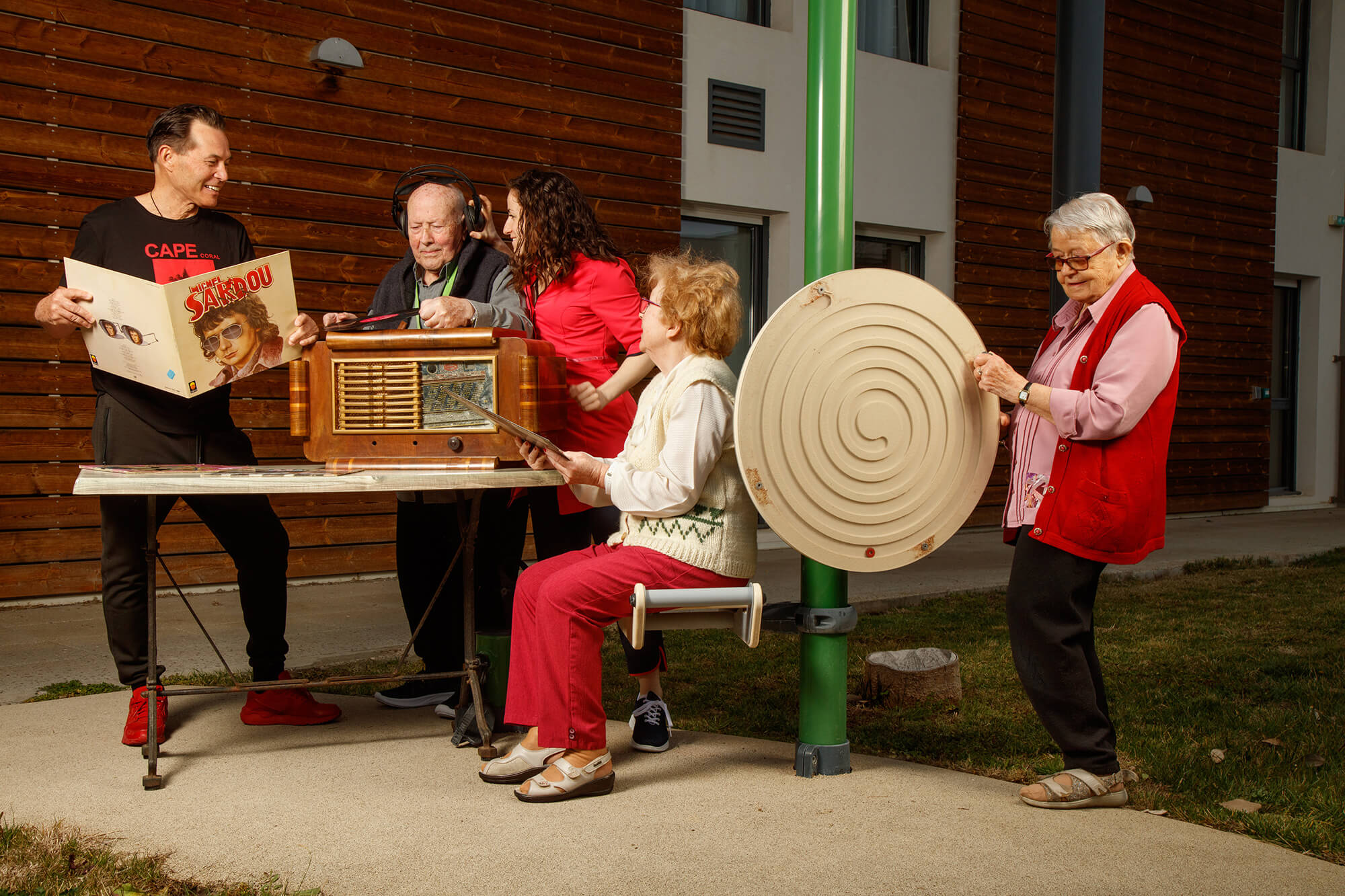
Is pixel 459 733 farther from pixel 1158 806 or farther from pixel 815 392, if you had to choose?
pixel 1158 806

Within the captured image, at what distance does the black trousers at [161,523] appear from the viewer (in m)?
3.59

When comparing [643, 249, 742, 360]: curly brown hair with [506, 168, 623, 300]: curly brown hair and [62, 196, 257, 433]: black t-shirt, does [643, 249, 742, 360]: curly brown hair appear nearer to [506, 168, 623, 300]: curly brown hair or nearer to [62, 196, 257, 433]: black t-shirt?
[506, 168, 623, 300]: curly brown hair

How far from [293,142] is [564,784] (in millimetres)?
5274

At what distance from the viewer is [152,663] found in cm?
338

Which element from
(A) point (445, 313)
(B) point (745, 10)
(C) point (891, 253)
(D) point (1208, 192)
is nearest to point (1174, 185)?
(D) point (1208, 192)

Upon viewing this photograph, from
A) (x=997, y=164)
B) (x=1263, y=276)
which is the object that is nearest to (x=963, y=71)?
(x=997, y=164)

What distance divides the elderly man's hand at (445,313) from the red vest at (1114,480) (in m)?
1.72

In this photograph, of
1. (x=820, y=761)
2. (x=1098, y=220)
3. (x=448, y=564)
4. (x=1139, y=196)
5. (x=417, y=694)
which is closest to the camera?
(x=1098, y=220)

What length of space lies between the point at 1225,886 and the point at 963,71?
9006 mm

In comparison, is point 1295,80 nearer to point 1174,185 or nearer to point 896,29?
point 1174,185

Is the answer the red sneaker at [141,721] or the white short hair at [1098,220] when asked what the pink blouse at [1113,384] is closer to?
the white short hair at [1098,220]

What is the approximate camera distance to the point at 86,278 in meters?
3.22

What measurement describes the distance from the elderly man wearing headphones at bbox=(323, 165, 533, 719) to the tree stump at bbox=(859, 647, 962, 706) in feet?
4.72

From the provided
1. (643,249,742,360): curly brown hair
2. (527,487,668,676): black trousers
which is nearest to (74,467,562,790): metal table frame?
(527,487,668,676): black trousers
